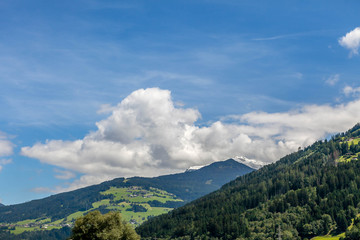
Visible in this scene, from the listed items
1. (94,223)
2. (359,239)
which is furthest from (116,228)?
(359,239)

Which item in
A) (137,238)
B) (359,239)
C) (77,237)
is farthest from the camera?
(359,239)

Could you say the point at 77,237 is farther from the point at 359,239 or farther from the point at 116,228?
the point at 359,239

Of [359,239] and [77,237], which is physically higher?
[77,237]

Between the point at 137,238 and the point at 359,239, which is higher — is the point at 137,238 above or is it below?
above

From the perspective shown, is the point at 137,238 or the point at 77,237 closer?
the point at 77,237

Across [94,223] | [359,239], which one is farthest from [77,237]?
[359,239]

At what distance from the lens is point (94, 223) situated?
371 ft

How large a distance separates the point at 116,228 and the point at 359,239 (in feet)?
502

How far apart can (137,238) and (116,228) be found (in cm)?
1376

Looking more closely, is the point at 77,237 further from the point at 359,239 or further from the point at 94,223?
the point at 359,239

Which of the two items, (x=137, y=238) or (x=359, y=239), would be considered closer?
(x=137, y=238)

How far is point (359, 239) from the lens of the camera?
652 feet

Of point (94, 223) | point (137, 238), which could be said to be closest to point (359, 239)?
point (137, 238)

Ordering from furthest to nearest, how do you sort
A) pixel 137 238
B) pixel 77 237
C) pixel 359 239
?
pixel 359 239, pixel 137 238, pixel 77 237
